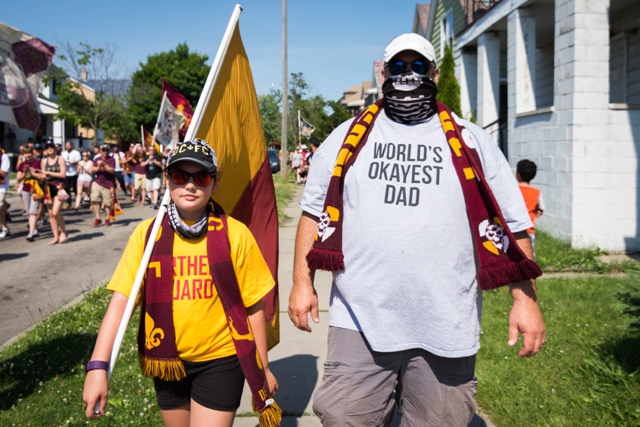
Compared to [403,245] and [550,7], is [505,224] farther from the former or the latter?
[550,7]

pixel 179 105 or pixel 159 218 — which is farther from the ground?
pixel 179 105

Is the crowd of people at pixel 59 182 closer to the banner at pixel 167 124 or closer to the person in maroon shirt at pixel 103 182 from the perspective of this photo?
the person in maroon shirt at pixel 103 182

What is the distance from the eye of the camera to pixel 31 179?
40.6 feet

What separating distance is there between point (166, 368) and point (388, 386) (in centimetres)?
95

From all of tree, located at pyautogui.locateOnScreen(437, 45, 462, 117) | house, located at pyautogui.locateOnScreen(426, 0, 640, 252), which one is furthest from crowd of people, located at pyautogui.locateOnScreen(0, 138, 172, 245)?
tree, located at pyautogui.locateOnScreen(437, 45, 462, 117)

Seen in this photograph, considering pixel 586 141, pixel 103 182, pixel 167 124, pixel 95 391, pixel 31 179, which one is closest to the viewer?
pixel 95 391

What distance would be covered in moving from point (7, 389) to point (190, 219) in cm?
284

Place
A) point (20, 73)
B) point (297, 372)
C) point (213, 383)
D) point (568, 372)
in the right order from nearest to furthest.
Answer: point (213, 383) → point (568, 372) → point (297, 372) → point (20, 73)

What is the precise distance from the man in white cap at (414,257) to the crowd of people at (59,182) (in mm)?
10135

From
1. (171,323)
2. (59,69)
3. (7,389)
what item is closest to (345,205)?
(171,323)

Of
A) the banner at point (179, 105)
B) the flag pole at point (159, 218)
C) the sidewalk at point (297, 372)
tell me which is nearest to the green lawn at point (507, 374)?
the sidewalk at point (297, 372)

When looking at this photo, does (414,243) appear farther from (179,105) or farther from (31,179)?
(179,105)

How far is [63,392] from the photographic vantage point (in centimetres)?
473

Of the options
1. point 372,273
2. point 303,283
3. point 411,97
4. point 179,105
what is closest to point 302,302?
point 303,283
